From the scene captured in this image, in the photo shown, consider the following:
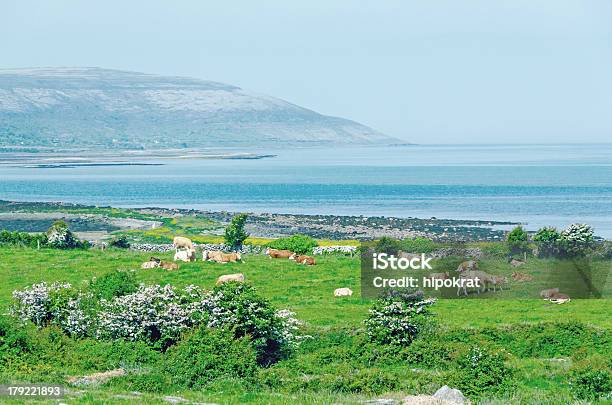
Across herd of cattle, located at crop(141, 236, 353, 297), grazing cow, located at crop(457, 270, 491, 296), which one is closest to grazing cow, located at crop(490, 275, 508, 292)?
grazing cow, located at crop(457, 270, 491, 296)

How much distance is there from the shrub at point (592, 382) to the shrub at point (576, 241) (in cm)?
2135

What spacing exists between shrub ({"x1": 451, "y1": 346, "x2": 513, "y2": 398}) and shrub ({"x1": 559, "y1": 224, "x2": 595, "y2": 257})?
2146 cm

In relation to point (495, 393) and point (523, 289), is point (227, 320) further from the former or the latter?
point (523, 289)

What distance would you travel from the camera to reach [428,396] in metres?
18.0

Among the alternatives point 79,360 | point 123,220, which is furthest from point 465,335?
point 123,220

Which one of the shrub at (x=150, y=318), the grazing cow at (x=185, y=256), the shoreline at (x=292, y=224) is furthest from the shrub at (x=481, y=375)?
the shoreline at (x=292, y=224)

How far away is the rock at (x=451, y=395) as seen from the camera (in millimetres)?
17438

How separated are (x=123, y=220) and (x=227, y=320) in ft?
200

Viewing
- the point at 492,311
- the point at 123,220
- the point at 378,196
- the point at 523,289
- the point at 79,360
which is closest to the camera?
the point at 79,360

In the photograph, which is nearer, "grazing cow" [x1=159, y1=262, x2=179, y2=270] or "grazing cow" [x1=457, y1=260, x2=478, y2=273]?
"grazing cow" [x1=457, y1=260, x2=478, y2=273]

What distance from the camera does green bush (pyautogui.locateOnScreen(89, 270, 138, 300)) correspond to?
2517 cm

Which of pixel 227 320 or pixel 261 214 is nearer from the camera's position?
pixel 227 320

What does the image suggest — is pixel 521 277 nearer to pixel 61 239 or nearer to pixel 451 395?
pixel 451 395

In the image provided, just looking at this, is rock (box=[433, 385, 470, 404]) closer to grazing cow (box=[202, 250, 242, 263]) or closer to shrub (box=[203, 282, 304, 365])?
shrub (box=[203, 282, 304, 365])
